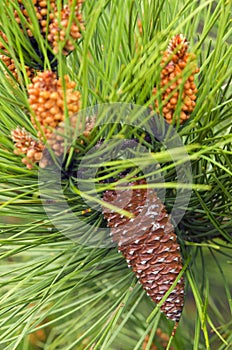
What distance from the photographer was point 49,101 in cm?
39

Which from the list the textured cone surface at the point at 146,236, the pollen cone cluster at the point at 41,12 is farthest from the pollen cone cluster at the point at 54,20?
the textured cone surface at the point at 146,236

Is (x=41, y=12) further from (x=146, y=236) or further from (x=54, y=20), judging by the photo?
(x=146, y=236)

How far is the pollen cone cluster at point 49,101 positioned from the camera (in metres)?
0.39

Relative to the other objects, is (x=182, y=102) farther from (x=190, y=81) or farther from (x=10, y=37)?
(x=10, y=37)

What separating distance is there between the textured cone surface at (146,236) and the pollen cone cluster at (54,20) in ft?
0.42

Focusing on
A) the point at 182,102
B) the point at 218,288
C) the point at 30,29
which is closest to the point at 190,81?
the point at 182,102

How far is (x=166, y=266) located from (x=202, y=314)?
58 mm

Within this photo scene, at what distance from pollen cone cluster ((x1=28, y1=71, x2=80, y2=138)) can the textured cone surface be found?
0.34 ft

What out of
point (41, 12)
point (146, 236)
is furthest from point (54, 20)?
point (146, 236)

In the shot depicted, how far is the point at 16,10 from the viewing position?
0.44 meters

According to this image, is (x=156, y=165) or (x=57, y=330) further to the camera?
(x=57, y=330)

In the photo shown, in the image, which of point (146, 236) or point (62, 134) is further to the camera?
point (146, 236)

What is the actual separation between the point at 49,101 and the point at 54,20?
79mm

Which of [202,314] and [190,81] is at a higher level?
[190,81]
